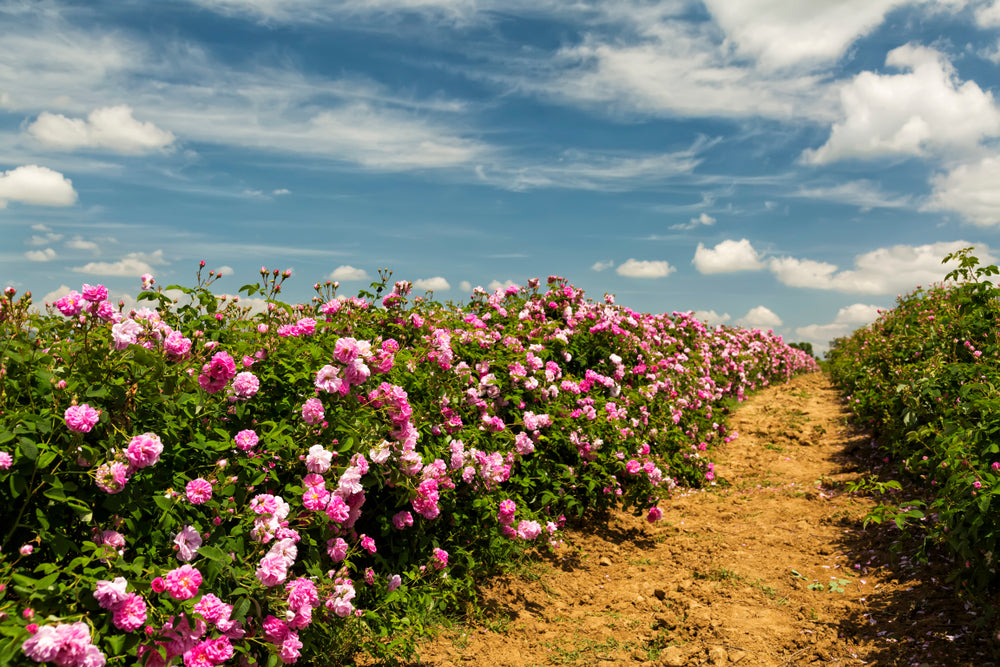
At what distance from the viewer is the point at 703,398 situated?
9758 mm

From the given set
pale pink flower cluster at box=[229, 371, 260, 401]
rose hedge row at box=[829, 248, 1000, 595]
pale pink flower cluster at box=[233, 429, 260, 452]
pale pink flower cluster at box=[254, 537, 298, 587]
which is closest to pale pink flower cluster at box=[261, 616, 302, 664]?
pale pink flower cluster at box=[254, 537, 298, 587]

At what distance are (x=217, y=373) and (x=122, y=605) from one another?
3.44 feet

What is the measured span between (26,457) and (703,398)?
351 inches

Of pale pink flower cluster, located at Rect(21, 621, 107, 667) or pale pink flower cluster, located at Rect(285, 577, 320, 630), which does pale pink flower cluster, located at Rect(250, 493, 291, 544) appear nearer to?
pale pink flower cluster, located at Rect(285, 577, 320, 630)

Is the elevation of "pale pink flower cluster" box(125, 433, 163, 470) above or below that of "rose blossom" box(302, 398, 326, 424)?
below

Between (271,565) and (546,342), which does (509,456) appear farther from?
(271,565)

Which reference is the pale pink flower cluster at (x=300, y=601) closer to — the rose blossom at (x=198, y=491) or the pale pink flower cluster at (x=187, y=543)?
the pale pink flower cluster at (x=187, y=543)

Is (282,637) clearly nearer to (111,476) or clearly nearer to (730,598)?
(111,476)

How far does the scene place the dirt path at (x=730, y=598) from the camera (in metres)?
4.06

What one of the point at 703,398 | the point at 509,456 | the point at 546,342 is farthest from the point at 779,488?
the point at 509,456

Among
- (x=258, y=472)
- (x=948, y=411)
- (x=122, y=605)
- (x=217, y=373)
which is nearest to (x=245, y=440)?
(x=258, y=472)

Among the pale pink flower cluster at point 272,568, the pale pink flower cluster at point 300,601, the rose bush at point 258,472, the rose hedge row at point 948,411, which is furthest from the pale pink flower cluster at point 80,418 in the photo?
the rose hedge row at point 948,411

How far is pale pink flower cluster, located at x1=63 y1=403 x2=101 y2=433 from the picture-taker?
2.38 meters

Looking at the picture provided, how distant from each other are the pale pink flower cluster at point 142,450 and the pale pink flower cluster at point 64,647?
0.59 m
